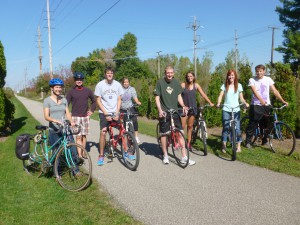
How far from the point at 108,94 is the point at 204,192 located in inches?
115

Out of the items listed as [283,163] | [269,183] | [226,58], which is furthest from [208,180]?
[226,58]

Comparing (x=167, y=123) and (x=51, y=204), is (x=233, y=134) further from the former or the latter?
(x=51, y=204)

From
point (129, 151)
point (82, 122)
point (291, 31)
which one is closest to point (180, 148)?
point (129, 151)

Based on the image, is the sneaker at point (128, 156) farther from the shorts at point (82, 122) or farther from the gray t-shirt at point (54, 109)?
the gray t-shirt at point (54, 109)

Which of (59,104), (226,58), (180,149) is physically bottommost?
(180,149)

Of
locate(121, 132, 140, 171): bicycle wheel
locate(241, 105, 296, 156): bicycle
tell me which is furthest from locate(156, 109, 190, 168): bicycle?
locate(241, 105, 296, 156): bicycle

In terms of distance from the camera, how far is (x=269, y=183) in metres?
4.85

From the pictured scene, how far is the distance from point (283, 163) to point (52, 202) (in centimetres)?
450

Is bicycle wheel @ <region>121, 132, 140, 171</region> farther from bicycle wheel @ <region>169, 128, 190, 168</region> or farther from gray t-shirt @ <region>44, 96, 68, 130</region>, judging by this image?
gray t-shirt @ <region>44, 96, 68, 130</region>

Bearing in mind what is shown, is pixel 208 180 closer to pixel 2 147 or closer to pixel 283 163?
pixel 283 163

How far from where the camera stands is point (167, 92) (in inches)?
239

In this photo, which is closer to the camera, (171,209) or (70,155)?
(171,209)

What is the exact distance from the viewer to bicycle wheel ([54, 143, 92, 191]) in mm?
4977

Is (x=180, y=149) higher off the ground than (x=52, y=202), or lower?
higher
